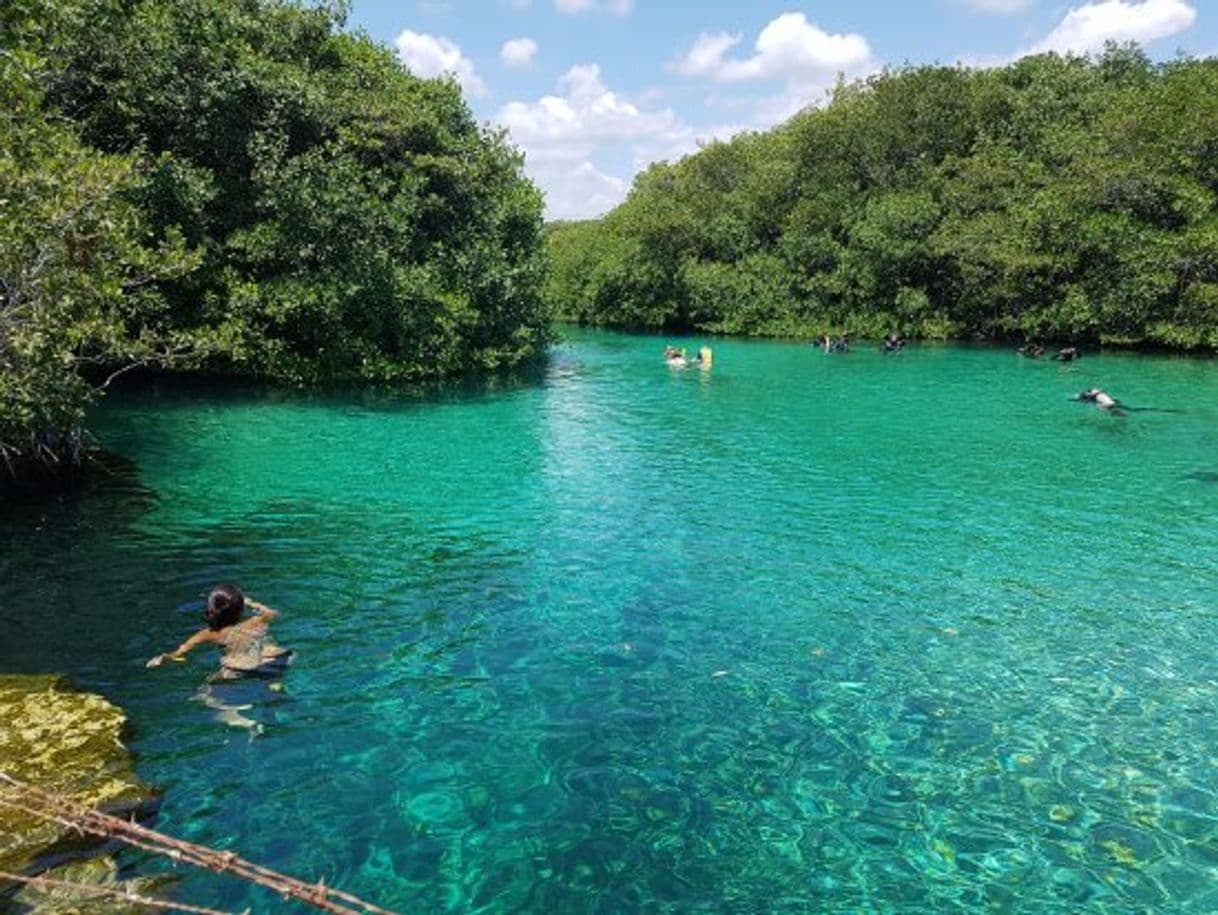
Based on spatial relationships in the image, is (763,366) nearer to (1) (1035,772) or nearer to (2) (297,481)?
(2) (297,481)

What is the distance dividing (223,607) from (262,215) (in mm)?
23629

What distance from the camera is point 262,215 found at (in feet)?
98.8

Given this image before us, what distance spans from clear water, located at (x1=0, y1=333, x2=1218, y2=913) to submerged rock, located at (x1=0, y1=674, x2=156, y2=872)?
0.35m

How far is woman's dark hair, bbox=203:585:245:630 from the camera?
9898 millimetres

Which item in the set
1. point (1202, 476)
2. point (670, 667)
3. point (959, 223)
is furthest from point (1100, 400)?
point (959, 223)

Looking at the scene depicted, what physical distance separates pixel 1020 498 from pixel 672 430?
10554mm

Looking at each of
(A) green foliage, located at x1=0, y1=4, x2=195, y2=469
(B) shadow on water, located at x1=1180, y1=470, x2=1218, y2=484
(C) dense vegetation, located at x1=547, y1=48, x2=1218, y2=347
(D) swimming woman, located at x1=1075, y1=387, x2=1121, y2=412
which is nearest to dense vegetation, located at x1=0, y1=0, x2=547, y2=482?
(A) green foliage, located at x1=0, y1=4, x2=195, y2=469

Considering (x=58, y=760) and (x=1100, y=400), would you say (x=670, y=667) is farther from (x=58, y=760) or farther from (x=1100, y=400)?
(x=1100, y=400)

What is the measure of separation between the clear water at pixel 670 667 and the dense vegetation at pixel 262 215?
155 inches

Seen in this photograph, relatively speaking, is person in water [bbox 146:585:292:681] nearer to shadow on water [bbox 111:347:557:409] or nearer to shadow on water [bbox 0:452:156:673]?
shadow on water [bbox 0:452:156:673]

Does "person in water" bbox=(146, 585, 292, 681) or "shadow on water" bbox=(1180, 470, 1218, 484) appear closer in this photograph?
"person in water" bbox=(146, 585, 292, 681)

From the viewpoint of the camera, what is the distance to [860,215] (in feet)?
205

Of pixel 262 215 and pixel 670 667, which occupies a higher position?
pixel 262 215

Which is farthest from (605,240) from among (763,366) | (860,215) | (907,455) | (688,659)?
(688,659)
